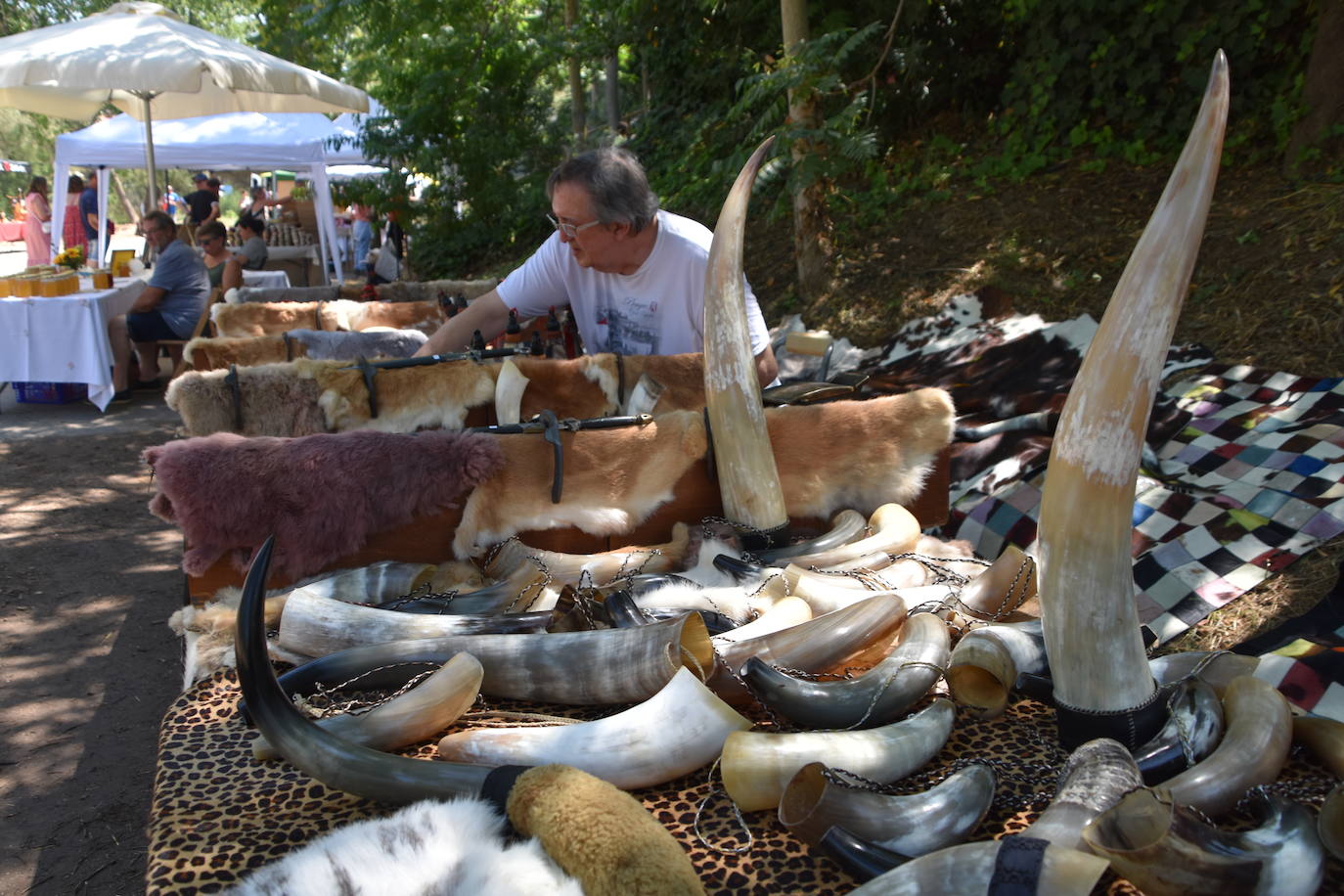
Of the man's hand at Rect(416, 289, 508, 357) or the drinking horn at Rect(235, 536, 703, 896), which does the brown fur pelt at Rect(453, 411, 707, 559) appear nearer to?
the drinking horn at Rect(235, 536, 703, 896)

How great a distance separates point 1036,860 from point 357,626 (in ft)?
4.17

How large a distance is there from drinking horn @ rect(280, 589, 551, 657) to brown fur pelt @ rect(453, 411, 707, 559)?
1.27 feet

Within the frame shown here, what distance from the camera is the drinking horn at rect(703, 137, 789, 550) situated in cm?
219

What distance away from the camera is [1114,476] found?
4.41 feet

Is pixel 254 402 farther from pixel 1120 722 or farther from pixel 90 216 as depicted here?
pixel 90 216

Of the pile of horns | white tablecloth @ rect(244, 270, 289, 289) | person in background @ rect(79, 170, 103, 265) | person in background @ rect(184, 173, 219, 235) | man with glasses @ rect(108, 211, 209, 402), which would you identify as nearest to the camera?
the pile of horns

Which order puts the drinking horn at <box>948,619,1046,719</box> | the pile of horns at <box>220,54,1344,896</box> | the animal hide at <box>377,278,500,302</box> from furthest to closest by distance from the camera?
the animal hide at <box>377,278,500,302</box> → the drinking horn at <box>948,619,1046,719</box> → the pile of horns at <box>220,54,1344,896</box>

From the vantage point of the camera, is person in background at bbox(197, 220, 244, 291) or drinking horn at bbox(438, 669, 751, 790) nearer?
drinking horn at bbox(438, 669, 751, 790)

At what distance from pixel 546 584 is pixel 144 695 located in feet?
6.48

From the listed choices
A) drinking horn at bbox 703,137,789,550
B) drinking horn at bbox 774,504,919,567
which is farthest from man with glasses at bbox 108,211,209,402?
drinking horn at bbox 774,504,919,567

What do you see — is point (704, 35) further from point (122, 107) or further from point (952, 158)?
point (122, 107)

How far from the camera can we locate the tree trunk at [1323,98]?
534 cm

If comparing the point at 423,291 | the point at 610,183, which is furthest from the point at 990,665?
the point at 423,291

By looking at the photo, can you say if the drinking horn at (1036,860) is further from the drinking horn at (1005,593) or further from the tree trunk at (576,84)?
the tree trunk at (576,84)
